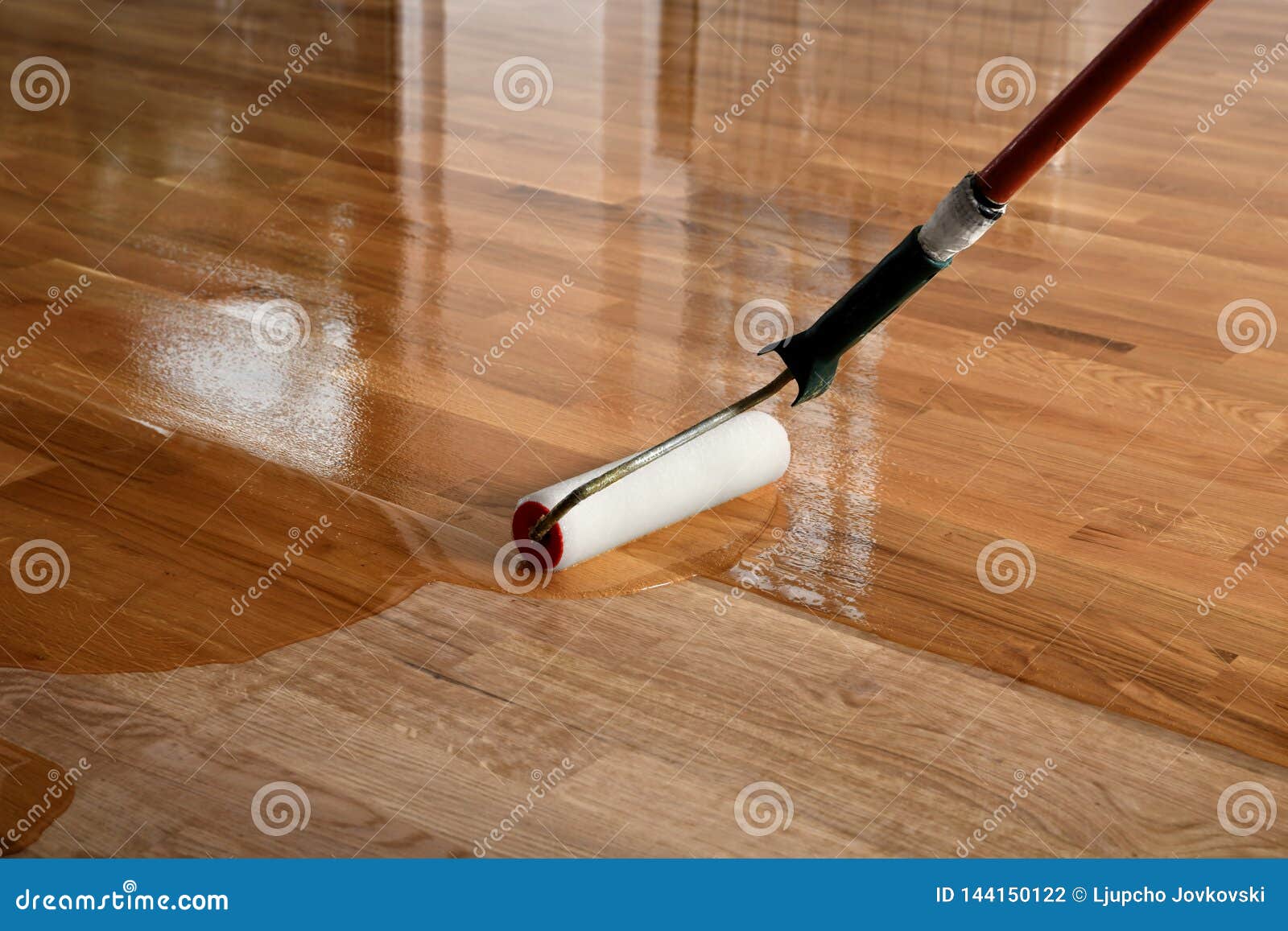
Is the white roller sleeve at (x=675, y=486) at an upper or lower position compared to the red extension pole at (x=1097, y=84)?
upper

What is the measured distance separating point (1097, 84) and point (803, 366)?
14.2 inches

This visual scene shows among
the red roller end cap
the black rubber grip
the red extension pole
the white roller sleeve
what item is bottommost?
the red extension pole

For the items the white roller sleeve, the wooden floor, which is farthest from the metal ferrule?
the white roller sleeve

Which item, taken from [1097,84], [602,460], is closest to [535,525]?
[602,460]

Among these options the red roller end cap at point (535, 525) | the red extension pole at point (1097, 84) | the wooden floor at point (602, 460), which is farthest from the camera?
the red roller end cap at point (535, 525)

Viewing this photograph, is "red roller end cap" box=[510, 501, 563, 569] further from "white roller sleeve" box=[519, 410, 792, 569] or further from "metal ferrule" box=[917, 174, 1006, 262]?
"metal ferrule" box=[917, 174, 1006, 262]

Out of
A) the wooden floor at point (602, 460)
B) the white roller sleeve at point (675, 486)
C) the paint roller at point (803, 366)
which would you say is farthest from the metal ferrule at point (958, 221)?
the white roller sleeve at point (675, 486)

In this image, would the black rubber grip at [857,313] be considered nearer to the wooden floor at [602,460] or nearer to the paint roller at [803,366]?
the paint roller at [803,366]

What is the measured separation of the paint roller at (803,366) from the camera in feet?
2.84

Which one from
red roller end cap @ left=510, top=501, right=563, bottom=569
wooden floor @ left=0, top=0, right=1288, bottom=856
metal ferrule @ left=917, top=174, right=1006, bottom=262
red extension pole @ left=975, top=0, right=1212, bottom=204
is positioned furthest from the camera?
red roller end cap @ left=510, top=501, right=563, bottom=569

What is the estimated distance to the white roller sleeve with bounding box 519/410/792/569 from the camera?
1.64 meters

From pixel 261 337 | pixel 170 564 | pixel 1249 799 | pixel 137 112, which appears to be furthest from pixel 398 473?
pixel 137 112

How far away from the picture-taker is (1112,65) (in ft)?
2.81

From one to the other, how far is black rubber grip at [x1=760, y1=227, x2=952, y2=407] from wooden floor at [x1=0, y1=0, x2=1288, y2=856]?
41cm
